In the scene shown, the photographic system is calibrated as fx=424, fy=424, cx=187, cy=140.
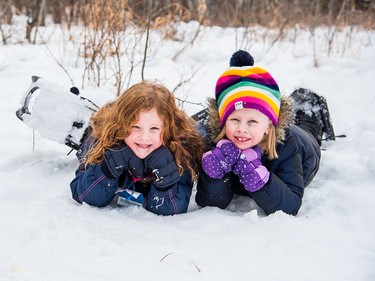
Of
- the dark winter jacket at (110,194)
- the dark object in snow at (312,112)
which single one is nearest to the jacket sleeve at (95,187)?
Result: the dark winter jacket at (110,194)

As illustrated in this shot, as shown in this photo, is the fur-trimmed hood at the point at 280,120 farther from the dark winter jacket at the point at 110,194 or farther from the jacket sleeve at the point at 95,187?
the jacket sleeve at the point at 95,187

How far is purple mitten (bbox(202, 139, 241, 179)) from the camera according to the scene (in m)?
1.98

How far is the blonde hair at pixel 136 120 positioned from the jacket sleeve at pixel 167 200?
106 mm

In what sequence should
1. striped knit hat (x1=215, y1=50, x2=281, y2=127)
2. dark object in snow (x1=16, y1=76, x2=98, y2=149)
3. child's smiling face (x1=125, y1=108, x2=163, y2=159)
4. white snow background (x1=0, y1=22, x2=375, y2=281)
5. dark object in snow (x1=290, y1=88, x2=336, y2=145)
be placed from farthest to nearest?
1. dark object in snow (x1=290, y1=88, x2=336, y2=145)
2. dark object in snow (x1=16, y1=76, x2=98, y2=149)
3. striped knit hat (x1=215, y1=50, x2=281, y2=127)
4. child's smiling face (x1=125, y1=108, x2=163, y2=159)
5. white snow background (x1=0, y1=22, x2=375, y2=281)

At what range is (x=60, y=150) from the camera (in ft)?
9.43

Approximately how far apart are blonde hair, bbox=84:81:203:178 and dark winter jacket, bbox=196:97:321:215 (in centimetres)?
12

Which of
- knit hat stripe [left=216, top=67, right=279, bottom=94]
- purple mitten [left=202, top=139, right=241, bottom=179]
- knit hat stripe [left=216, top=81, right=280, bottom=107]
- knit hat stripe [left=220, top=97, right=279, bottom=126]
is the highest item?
knit hat stripe [left=216, top=67, right=279, bottom=94]

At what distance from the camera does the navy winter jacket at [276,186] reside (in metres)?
1.99

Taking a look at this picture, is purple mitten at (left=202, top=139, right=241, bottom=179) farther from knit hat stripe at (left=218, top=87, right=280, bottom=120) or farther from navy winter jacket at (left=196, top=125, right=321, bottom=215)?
knit hat stripe at (left=218, top=87, right=280, bottom=120)

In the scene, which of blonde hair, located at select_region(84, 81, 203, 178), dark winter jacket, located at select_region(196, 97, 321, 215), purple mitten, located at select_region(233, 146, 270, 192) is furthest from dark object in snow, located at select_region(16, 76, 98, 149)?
purple mitten, located at select_region(233, 146, 270, 192)

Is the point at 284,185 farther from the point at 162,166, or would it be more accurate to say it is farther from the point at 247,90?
the point at 162,166

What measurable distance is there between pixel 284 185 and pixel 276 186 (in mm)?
63

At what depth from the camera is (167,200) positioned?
2.01 meters

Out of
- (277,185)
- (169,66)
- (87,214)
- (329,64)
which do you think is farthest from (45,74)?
(329,64)
